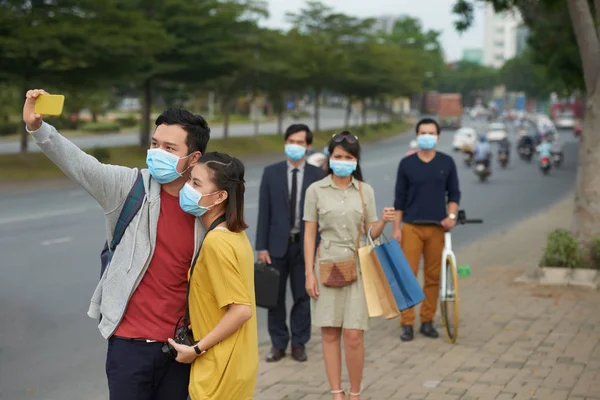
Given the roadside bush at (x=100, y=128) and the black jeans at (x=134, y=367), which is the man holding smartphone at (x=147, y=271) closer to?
the black jeans at (x=134, y=367)

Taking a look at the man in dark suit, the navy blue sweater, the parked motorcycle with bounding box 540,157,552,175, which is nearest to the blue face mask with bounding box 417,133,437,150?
the navy blue sweater

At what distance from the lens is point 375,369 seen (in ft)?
24.5

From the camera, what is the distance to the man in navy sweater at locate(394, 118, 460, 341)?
8.48 metres

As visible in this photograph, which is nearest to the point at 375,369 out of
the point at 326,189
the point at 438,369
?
the point at 438,369

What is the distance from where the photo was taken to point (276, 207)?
25.2ft

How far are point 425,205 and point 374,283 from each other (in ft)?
7.33

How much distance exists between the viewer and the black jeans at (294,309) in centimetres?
773

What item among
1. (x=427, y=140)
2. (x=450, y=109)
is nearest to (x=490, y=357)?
(x=427, y=140)

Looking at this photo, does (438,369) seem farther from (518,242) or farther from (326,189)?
(518,242)

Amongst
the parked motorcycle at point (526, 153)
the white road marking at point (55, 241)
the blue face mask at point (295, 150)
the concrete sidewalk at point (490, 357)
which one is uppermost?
the blue face mask at point (295, 150)

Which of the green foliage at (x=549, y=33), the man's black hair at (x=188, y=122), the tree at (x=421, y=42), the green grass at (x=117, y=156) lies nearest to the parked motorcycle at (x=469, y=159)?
the green foliage at (x=549, y=33)

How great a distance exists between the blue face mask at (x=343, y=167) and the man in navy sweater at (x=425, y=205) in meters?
2.18

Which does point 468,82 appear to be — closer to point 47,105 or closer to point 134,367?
point 134,367

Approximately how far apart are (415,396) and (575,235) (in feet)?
18.0
